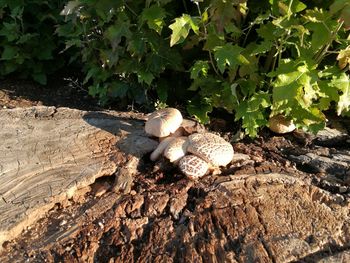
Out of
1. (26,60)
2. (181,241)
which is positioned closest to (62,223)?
(181,241)

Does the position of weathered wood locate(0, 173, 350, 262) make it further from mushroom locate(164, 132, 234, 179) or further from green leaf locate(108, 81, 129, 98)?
green leaf locate(108, 81, 129, 98)

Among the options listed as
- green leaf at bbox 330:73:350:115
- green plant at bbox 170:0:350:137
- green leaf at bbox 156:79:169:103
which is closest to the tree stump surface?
green plant at bbox 170:0:350:137

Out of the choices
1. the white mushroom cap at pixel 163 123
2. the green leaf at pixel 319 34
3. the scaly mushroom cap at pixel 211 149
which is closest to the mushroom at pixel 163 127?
the white mushroom cap at pixel 163 123

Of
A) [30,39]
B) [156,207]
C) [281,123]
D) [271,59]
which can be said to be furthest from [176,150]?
[30,39]

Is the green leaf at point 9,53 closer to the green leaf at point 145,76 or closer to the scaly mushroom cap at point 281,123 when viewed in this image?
the green leaf at point 145,76

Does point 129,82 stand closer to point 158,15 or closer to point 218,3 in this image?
point 158,15
